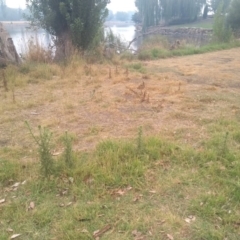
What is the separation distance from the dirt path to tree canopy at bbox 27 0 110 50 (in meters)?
1.87

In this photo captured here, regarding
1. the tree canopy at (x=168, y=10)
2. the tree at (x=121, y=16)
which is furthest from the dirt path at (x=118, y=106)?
the tree at (x=121, y=16)

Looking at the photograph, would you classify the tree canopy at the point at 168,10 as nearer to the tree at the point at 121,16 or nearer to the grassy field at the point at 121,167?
the grassy field at the point at 121,167

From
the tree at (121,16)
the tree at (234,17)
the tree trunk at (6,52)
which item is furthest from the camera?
the tree at (121,16)

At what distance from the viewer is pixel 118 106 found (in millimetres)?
4121

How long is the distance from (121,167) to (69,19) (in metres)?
5.95

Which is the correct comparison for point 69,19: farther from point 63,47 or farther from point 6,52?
point 6,52

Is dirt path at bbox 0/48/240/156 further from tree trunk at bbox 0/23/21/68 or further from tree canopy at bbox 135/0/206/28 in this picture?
tree canopy at bbox 135/0/206/28

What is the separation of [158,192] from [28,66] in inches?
205

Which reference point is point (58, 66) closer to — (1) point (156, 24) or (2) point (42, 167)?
(2) point (42, 167)

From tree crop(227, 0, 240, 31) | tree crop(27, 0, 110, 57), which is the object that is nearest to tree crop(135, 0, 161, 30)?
tree crop(227, 0, 240, 31)

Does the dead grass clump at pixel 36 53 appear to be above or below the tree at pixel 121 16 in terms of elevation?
above

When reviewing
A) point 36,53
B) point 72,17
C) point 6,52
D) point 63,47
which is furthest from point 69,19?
point 6,52

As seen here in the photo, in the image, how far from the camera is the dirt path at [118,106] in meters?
3.25

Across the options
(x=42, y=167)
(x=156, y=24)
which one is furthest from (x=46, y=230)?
(x=156, y=24)
